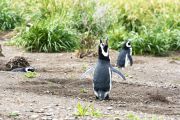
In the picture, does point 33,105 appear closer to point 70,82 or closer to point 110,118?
point 110,118

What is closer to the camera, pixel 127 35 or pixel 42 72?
pixel 42 72

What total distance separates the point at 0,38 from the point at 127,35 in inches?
143

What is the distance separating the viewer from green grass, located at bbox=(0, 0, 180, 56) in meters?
14.0

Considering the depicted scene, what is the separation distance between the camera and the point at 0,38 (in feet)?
52.2

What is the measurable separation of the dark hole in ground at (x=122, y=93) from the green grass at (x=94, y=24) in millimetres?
4181

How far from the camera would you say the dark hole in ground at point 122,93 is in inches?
281

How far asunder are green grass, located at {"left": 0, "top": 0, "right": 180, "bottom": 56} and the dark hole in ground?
418 centimetres

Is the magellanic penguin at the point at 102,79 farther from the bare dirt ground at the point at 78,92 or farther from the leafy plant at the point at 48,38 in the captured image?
the leafy plant at the point at 48,38

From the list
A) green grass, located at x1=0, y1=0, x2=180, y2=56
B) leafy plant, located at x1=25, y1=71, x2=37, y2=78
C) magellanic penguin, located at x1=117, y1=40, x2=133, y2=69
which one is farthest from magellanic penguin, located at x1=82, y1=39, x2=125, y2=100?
green grass, located at x1=0, y1=0, x2=180, y2=56

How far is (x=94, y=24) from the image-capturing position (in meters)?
14.9

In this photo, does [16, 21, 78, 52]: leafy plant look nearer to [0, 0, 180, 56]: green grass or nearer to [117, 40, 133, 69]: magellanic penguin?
[0, 0, 180, 56]: green grass

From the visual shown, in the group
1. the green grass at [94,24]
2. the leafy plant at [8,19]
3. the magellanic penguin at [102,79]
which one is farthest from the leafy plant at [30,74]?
the leafy plant at [8,19]

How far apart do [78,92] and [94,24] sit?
7.06 meters

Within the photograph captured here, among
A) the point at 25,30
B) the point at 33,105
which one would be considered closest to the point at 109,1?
the point at 25,30
